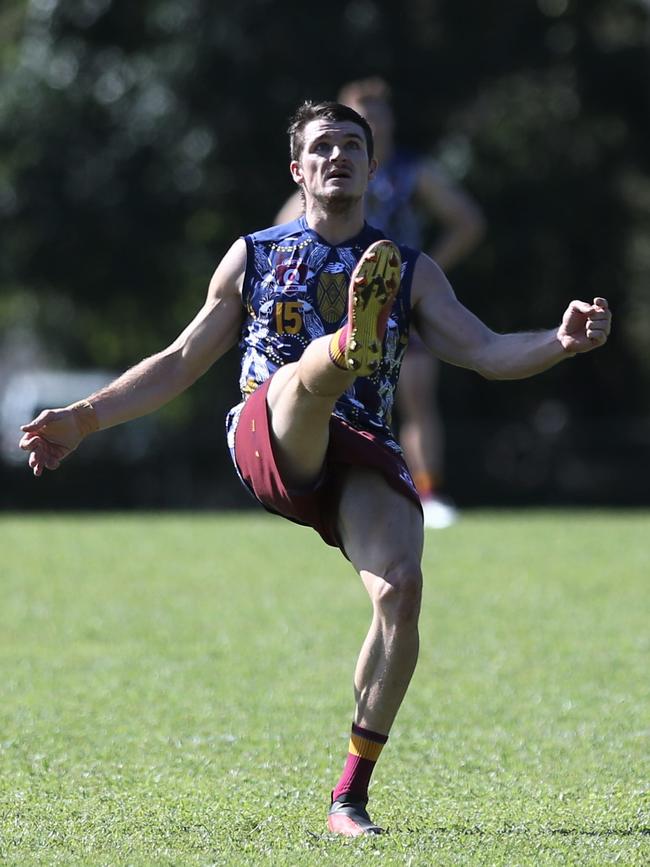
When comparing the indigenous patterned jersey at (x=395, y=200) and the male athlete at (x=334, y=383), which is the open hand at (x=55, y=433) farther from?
the indigenous patterned jersey at (x=395, y=200)

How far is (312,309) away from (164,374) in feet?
1.67

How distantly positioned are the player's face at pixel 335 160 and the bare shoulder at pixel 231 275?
30cm

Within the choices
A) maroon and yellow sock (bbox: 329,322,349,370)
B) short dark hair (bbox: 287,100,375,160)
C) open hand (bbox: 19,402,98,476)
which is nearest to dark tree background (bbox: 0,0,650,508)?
short dark hair (bbox: 287,100,375,160)

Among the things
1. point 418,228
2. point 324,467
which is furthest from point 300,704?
point 418,228

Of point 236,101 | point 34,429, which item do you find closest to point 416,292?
point 34,429

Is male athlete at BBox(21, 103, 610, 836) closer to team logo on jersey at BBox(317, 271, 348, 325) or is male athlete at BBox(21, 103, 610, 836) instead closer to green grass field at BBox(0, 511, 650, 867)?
team logo on jersey at BBox(317, 271, 348, 325)

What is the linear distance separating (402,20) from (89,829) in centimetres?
1727

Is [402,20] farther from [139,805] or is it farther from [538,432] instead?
[139,805]

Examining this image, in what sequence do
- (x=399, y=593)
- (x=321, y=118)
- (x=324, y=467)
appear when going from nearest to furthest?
(x=399, y=593), (x=324, y=467), (x=321, y=118)

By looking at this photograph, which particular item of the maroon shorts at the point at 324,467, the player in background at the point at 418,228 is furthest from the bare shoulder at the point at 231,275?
the player in background at the point at 418,228

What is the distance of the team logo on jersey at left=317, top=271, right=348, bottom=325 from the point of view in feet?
15.2

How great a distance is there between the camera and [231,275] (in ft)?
15.5

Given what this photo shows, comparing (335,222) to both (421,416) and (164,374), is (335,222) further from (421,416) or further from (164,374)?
(421,416)

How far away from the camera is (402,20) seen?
20031mm
